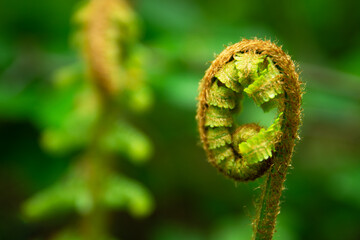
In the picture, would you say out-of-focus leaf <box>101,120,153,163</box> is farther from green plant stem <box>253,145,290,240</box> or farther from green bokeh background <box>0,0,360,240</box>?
green plant stem <box>253,145,290,240</box>

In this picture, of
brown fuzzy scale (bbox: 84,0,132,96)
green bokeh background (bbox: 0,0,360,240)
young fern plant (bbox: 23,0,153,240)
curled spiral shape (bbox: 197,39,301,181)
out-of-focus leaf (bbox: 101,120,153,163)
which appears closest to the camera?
curled spiral shape (bbox: 197,39,301,181)

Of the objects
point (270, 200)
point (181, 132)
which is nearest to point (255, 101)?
point (270, 200)

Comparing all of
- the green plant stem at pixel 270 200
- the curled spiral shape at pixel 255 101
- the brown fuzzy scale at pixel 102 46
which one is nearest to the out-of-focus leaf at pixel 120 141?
the brown fuzzy scale at pixel 102 46

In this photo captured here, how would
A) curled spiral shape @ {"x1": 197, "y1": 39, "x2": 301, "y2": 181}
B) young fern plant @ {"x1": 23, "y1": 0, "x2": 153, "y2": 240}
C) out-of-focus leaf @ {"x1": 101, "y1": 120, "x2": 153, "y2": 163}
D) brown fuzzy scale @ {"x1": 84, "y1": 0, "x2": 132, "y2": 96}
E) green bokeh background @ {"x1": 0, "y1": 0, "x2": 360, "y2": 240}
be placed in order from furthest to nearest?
green bokeh background @ {"x1": 0, "y1": 0, "x2": 360, "y2": 240}, out-of-focus leaf @ {"x1": 101, "y1": 120, "x2": 153, "y2": 163}, young fern plant @ {"x1": 23, "y1": 0, "x2": 153, "y2": 240}, brown fuzzy scale @ {"x1": 84, "y1": 0, "x2": 132, "y2": 96}, curled spiral shape @ {"x1": 197, "y1": 39, "x2": 301, "y2": 181}

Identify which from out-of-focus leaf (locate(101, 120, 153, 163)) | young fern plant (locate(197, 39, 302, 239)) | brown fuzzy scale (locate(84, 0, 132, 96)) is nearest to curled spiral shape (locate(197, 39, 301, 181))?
young fern plant (locate(197, 39, 302, 239))

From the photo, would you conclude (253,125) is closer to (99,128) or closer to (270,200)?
(270,200)

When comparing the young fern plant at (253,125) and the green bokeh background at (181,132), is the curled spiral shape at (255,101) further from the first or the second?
the green bokeh background at (181,132)

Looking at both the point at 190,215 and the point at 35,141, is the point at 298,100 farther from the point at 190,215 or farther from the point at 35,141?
the point at 190,215
